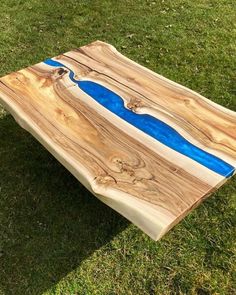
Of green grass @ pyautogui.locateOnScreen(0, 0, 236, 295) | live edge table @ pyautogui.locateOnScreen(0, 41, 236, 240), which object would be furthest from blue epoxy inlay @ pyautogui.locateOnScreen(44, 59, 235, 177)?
green grass @ pyautogui.locateOnScreen(0, 0, 236, 295)

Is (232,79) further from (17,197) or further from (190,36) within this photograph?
(17,197)

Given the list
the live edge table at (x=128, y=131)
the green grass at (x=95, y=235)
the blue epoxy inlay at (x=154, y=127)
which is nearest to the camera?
the live edge table at (x=128, y=131)

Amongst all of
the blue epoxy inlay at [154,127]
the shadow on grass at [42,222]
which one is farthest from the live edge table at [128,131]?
the shadow on grass at [42,222]

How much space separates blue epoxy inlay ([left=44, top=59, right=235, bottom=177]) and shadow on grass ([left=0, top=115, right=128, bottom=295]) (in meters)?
0.69

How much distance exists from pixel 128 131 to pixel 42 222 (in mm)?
893

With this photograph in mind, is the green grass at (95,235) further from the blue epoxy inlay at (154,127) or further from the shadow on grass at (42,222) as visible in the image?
the blue epoxy inlay at (154,127)

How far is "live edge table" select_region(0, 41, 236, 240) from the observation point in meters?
2.08

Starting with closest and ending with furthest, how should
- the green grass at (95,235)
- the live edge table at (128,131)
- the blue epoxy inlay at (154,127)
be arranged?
the live edge table at (128,131) < the blue epoxy inlay at (154,127) < the green grass at (95,235)

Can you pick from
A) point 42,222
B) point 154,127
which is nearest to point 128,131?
point 154,127

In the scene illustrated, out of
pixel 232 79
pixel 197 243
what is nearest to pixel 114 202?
pixel 197 243

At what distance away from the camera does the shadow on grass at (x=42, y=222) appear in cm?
256

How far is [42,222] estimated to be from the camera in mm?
2828

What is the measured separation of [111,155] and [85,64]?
1019 millimetres

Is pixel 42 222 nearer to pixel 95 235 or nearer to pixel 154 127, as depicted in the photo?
pixel 95 235
